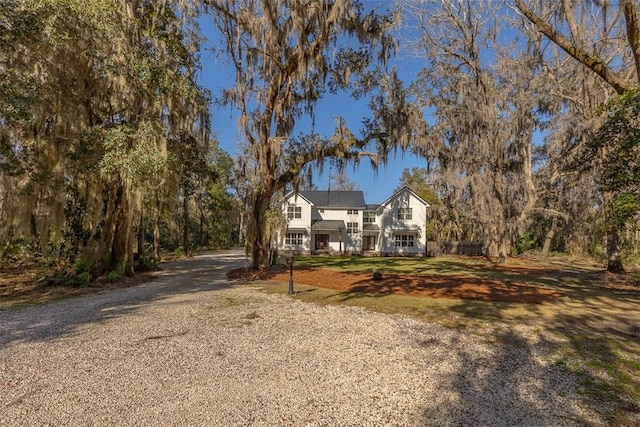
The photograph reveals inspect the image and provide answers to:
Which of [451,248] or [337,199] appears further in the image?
[337,199]

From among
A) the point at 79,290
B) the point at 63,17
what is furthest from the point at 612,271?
the point at 63,17

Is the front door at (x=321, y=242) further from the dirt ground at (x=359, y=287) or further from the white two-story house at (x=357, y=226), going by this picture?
the dirt ground at (x=359, y=287)

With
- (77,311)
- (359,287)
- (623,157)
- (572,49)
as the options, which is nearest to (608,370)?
(359,287)

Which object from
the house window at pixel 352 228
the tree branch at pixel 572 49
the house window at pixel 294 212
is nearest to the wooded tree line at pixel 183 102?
the tree branch at pixel 572 49

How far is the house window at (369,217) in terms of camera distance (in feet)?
95.8

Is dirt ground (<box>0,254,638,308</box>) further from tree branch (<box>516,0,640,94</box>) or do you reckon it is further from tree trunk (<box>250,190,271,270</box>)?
tree branch (<box>516,0,640,94</box>)

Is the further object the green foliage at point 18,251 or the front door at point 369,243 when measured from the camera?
the front door at point 369,243

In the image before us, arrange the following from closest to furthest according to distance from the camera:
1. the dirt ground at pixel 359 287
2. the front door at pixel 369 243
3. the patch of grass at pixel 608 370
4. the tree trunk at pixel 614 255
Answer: the patch of grass at pixel 608 370 < the dirt ground at pixel 359 287 < the tree trunk at pixel 614 255 < the front door at pixel 369 243

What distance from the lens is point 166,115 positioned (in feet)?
36.9

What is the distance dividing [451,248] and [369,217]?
7.37 m

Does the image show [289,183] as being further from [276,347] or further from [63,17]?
[276,347]

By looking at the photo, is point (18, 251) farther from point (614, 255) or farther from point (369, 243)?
point (614, 255)

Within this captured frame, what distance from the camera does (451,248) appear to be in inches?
1122

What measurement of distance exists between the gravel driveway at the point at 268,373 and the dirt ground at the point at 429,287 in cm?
340
